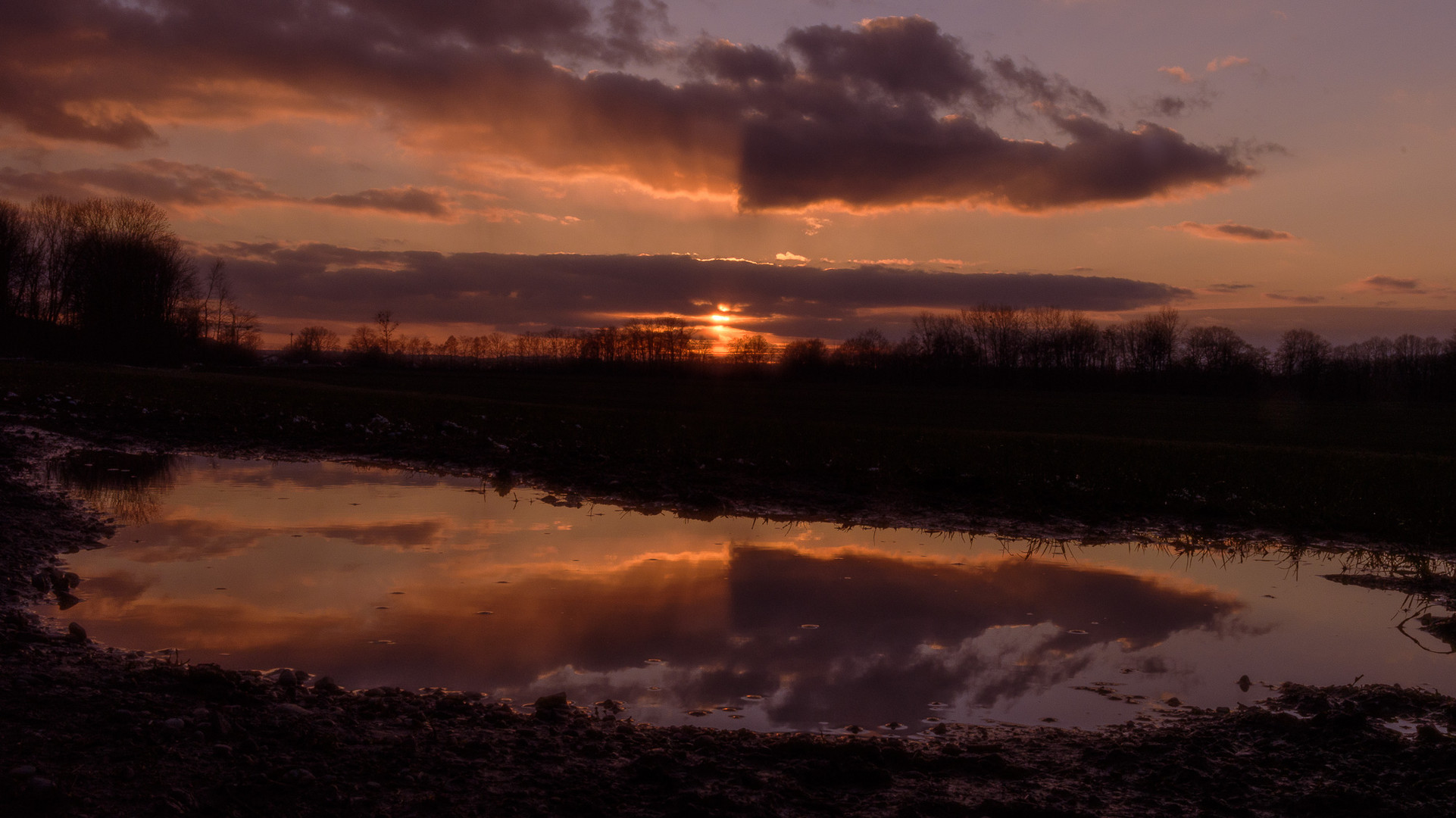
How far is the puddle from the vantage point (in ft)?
16.0

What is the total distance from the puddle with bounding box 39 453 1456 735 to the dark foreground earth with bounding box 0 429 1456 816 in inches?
15.7

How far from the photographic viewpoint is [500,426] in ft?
61.7

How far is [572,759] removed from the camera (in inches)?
146

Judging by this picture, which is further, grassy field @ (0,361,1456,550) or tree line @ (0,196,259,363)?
tree line @ (0,196,259,363)

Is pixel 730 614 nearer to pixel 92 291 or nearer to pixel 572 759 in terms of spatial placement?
pixel 572 759

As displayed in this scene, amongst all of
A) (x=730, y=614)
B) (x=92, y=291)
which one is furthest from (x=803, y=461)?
(x=92, y=291)

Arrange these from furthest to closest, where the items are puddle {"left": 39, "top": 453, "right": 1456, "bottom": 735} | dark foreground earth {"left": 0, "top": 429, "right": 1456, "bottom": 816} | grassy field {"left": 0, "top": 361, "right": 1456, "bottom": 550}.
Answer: grassy field {"left": 0, "top": 361, "right": 1456, "bottom": 550}, puddle {"left": 39, "top": 453, "right": 1456, "bottom": 735}, dark foreground earth {"left": 0, "top": 429, "right": 1456, "bottom": 816}

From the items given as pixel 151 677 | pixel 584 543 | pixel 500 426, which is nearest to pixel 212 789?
pixel 151 677

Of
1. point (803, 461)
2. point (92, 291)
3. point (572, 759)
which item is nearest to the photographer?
point (572, 759)

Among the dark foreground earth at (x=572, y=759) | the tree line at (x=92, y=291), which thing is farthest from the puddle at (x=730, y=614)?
the tree line at (x=92, y=291)

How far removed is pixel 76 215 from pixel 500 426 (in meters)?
82.6

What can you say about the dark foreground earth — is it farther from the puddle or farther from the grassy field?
the grassy field

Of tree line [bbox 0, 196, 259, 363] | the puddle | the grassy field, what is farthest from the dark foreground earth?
tree line [bbox 0, 196, 259, 363]

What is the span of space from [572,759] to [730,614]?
8.94ft
